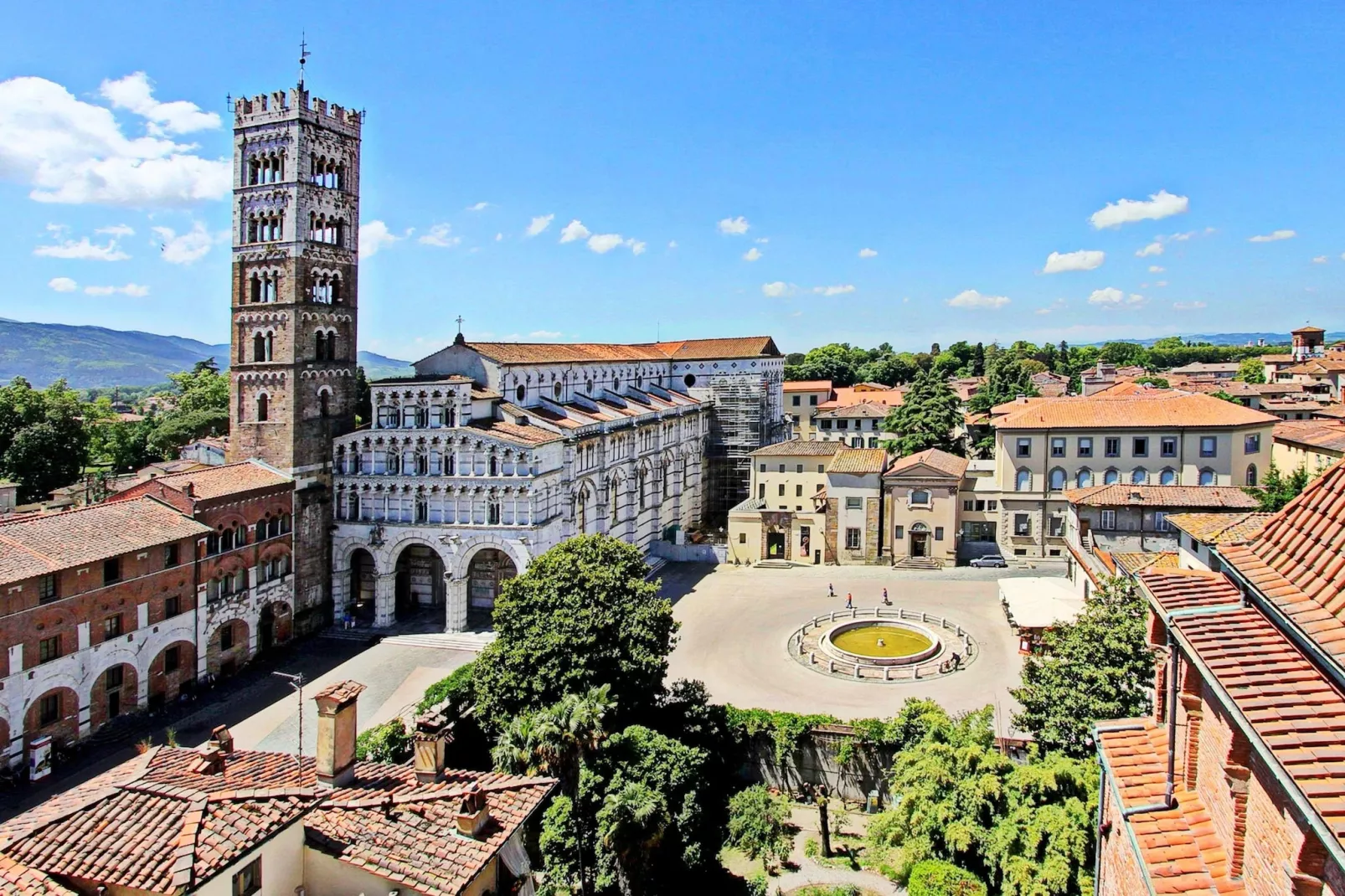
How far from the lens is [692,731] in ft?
101

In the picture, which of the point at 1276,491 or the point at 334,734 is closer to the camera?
the point at 334,734

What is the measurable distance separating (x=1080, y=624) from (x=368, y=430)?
36.3 metres

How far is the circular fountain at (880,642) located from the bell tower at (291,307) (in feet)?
90.8

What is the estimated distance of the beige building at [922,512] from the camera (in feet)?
184

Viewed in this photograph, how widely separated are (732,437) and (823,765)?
4637 centimetres

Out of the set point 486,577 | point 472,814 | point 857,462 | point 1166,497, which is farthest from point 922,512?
point 472,814

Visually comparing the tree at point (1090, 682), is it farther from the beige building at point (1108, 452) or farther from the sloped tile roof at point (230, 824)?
the beige building at point (1108, 452)

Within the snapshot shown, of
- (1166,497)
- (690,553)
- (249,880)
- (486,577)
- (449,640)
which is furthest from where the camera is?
(690,553)

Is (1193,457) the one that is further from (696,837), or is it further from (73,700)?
(73,700)

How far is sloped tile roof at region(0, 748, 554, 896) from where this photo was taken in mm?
13336

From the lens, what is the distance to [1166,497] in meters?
44.5

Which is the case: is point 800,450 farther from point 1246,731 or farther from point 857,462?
point 1246,731

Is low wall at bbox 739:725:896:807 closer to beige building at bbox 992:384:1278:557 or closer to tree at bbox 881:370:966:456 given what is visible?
beige building at bbox 992:384:1278:557

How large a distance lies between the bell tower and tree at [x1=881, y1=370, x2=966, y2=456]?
46913 mm
